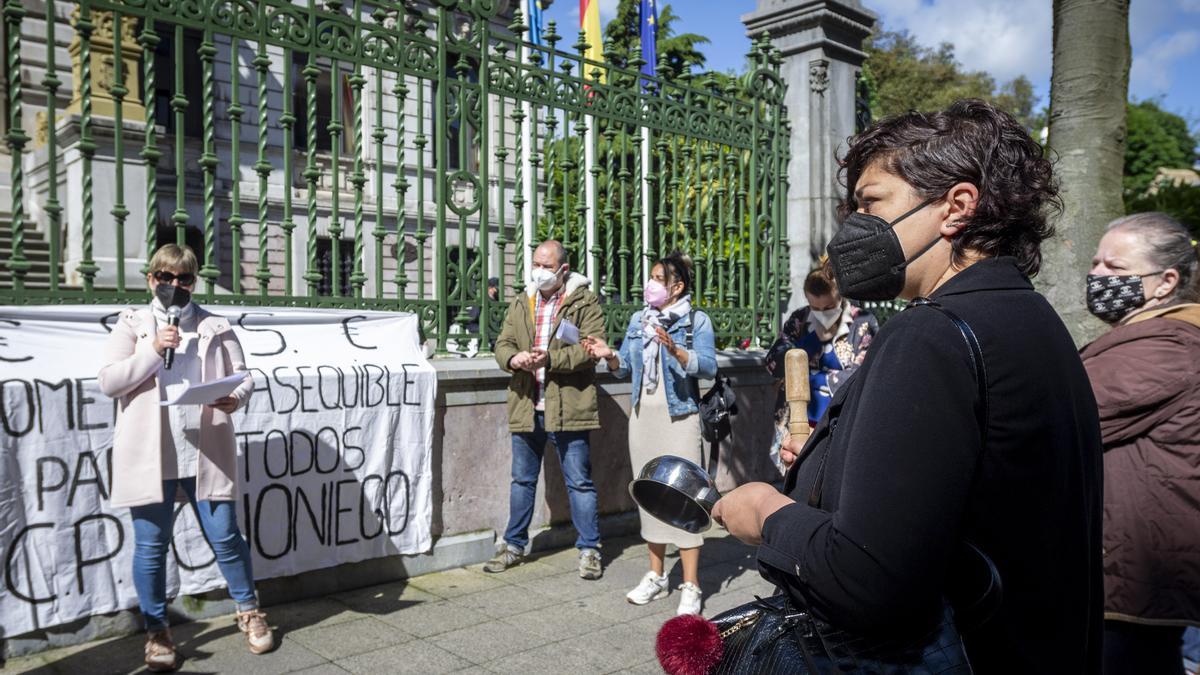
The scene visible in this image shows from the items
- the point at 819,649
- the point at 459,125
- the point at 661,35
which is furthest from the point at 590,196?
the point at 661,35

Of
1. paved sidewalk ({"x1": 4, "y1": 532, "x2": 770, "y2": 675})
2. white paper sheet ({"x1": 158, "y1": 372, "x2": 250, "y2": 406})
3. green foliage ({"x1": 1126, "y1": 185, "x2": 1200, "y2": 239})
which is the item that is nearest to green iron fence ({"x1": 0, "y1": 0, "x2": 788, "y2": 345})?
white paper sheet ({"x1": 158, "y1": 372, "x2": 250, "y2": 406})

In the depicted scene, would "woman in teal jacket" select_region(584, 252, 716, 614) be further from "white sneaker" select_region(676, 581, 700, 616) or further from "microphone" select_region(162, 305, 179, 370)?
"microphone" select_region(162, 305, 179, 370)

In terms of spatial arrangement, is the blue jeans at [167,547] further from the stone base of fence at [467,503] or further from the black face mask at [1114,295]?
the black face mask at [1114,295]

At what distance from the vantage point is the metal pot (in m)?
1.98

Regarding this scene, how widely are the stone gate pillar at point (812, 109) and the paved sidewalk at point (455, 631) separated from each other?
3.90 m

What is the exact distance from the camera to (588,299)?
626 cm

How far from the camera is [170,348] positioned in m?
4.39

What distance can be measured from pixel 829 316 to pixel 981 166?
171 inches

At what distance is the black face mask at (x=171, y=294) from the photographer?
14.8 ft

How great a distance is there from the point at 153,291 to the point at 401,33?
2.58 meters

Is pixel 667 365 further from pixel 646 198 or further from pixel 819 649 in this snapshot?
pixel 819 649

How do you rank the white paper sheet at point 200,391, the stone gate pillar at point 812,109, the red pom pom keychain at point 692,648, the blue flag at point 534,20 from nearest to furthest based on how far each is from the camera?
the red pom pom keychain at point 692,648, the white paper sheet at point 200,391, the stone gate pillar at point 812,109, the blue flag at point 534,20

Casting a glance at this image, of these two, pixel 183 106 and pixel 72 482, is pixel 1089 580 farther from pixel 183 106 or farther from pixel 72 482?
pixel 183 106

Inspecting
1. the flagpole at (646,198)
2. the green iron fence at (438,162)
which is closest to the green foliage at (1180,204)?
the green iron fence at (438,162)
